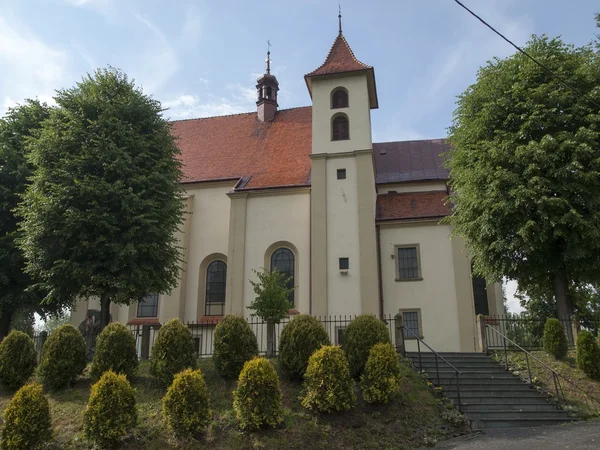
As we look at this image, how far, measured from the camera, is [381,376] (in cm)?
1177

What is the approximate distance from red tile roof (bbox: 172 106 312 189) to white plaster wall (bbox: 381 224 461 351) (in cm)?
483

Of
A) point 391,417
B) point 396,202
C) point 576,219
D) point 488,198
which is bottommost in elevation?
point 391,417

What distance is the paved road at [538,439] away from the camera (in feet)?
33.3

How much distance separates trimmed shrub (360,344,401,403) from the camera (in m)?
11.7

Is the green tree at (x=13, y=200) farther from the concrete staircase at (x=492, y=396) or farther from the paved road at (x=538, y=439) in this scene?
the paved road at (x=538, y=439)

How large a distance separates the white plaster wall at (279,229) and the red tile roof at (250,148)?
78cm

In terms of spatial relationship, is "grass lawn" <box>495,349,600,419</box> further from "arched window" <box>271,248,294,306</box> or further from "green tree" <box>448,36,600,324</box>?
"arched window" <box>271,248,294,306</box>

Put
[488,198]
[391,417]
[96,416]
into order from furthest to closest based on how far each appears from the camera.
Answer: [488,198] < [391,417] < [96,416]

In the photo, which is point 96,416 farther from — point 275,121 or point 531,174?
point 275,121

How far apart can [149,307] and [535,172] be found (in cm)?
1697

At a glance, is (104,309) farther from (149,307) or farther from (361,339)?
(361,339)

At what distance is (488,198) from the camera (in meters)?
17.0

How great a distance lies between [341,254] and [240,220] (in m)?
4.77

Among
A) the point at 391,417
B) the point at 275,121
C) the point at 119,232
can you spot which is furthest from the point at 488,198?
the point at 275,121
